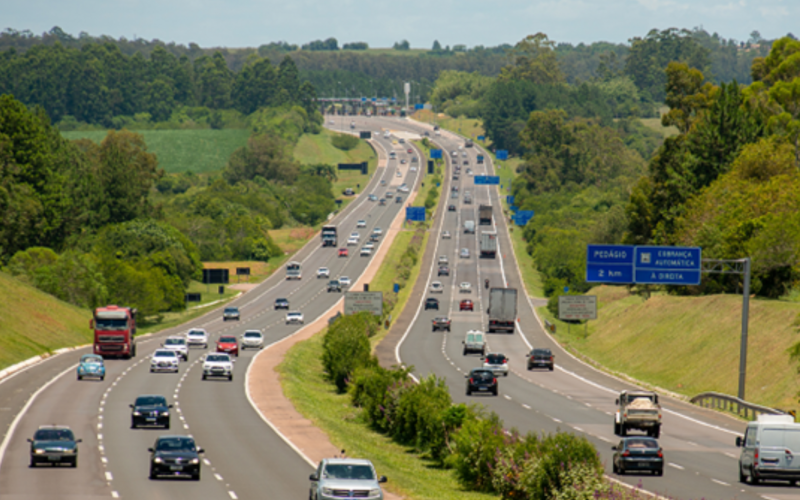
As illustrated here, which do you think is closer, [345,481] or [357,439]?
[345,481]

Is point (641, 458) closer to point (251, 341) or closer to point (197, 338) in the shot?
point (251, 341)

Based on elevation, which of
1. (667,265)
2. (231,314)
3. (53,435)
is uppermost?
(667,265)

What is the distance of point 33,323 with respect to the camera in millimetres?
80625

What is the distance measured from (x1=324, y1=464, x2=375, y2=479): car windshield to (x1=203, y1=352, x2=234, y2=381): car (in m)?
35.4

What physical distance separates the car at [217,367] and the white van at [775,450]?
36.1 metres

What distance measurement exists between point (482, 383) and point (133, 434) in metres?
21.9

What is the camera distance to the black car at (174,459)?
30.2 m

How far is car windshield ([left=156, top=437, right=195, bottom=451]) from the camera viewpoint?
101 ft

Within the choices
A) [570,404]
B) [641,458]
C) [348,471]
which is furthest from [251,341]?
[348,471]

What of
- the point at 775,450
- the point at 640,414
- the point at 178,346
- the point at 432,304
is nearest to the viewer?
the point at 775,450

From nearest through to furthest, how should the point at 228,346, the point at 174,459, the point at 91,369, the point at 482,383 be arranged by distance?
the point at 174,459 → the point at 482,383 → the point at 91,369 → the point at 228,346

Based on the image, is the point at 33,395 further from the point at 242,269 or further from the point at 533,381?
the point at 242,269

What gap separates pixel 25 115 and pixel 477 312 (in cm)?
5897

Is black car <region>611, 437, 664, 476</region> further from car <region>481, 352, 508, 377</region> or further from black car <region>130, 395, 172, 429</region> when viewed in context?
car <region>481, 352, 508, 377</region>
